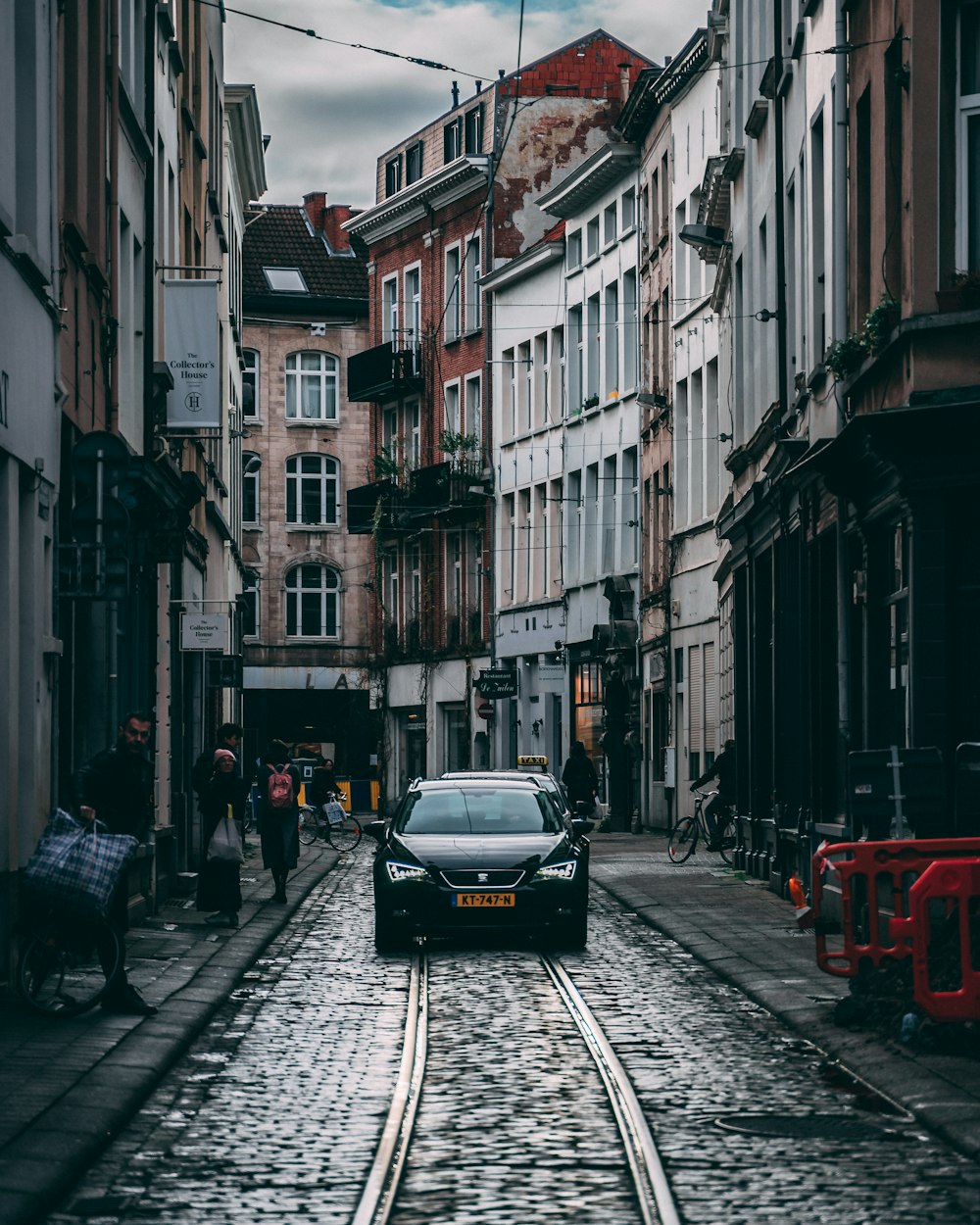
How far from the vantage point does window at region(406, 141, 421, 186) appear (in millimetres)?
71000

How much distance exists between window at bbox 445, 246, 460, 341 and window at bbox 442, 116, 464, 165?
296 cm

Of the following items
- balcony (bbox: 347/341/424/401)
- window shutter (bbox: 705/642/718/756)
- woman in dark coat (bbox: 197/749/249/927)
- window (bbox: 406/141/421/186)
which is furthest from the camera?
window (bbox: 406/141/421/186)

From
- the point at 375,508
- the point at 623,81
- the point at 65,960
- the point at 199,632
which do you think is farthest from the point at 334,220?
the point at 65,960

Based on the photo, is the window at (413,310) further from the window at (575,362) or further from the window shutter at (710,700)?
the window shutter at (710,700)

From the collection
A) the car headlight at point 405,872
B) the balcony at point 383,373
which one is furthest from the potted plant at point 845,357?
the balcony at point 383,373

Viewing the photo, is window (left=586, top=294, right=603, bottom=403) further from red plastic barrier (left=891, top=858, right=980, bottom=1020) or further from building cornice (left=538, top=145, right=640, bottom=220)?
red plastic barrier (left=891, top=858, right=980, bottom=1020)

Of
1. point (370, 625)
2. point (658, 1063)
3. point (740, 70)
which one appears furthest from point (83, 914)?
point (370, 625)

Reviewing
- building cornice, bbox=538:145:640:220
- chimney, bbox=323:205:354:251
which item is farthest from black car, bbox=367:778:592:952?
chimney, bbox=323:205:354:251

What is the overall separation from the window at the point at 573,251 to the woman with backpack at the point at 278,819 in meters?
31.7

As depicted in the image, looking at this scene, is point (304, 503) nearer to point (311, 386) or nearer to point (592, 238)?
point (311, 386)

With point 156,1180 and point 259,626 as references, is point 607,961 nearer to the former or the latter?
point 156,1180

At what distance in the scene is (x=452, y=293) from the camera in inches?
2611

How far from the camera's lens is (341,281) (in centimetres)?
7856

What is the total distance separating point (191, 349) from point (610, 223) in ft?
95.4
